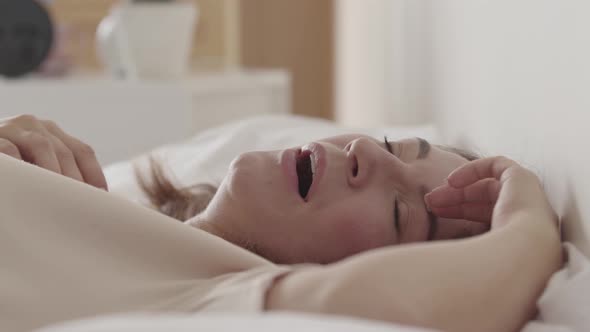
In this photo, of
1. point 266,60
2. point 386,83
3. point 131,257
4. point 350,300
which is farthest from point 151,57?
point 350,300

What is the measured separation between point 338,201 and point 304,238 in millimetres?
45

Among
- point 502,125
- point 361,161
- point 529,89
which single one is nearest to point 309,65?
point 502,125

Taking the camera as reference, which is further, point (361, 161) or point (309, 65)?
point (309, 65)

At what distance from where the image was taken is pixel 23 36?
2.14 m

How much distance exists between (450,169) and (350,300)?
12.9 inches

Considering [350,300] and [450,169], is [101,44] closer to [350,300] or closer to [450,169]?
[450,169]

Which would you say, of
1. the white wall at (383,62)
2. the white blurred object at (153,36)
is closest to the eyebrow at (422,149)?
the white wall at (383,62)

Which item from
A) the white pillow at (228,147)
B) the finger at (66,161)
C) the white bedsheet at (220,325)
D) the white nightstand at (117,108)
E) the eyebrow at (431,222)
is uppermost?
the white bedsheet at (220,325)

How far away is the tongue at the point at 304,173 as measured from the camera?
86 centimetres

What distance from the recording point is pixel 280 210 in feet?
2.58

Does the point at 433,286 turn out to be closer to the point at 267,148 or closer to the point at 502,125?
the point at 502,125

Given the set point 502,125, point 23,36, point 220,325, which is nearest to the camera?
point 220,325

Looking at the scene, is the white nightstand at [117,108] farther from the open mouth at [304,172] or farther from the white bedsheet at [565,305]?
the white bedsheet at [565,305]

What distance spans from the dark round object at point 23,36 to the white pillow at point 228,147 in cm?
86
